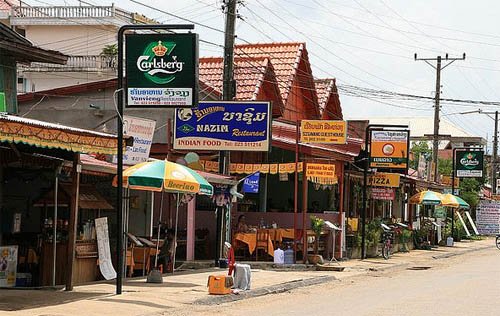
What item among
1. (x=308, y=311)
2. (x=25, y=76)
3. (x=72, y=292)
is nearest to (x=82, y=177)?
(x=72, y=292)

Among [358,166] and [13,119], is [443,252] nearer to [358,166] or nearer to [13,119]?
[358,166]

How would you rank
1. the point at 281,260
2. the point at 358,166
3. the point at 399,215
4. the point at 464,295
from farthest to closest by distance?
the point at 399,215, the point at 358,166, the point at 281,260, the point at 464,295

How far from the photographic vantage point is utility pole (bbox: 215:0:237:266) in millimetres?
25562

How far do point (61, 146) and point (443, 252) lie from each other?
96.7 ft

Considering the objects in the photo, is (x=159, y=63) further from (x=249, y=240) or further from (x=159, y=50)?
(x=249, y=240)

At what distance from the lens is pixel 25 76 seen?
54625mm

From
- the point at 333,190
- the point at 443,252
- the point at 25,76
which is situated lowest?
the point at 443,252

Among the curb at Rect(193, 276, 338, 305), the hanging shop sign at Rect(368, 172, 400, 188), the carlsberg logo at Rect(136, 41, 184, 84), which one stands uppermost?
the carlsberg logo at Rect(136, 41, 184, 84)

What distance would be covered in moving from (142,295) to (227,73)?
9.91 m

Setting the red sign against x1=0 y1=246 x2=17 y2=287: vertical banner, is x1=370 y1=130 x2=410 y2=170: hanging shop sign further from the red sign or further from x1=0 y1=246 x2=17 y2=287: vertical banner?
x1=0 y1=246 x2=17 y2=287: vertical banner

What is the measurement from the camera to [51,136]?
587 inches

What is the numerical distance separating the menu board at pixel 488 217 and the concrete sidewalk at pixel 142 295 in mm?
43642

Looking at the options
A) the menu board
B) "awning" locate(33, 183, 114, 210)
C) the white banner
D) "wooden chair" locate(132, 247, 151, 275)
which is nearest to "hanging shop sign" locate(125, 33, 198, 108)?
"awning" locate(33, 183, 114, 210)

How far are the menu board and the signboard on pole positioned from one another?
49144 millimetres
